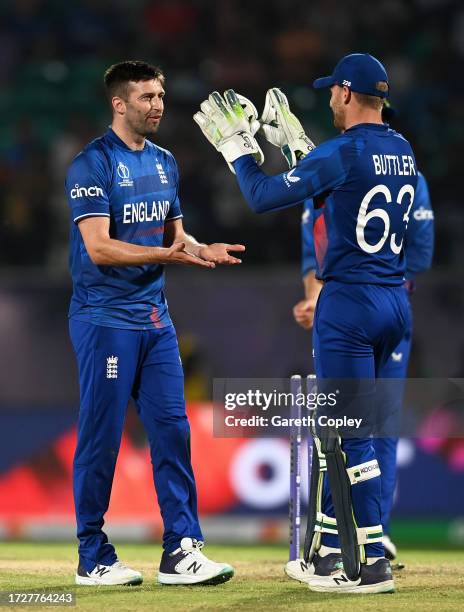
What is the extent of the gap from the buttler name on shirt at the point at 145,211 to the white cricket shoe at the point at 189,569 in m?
1.46

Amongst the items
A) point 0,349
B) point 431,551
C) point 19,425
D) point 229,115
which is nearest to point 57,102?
point 0,349

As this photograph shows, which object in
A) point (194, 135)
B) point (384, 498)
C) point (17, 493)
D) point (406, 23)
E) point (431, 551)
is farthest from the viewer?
point (406, 23)

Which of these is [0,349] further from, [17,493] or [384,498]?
[384,498]

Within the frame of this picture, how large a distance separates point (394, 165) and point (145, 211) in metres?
1.16

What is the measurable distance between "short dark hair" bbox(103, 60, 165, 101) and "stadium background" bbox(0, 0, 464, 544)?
9.68 feet

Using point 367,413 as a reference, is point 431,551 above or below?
below

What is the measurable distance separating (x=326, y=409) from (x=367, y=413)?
0.20 meters

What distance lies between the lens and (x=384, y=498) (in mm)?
6316

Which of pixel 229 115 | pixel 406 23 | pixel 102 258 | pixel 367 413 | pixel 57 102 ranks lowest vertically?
pixel 367 413

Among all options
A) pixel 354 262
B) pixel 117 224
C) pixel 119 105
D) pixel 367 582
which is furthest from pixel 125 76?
pixel 367 582

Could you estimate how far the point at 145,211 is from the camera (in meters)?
5.37

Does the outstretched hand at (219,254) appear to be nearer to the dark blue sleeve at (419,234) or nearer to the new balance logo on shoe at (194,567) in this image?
the new balance logo on shoe at (194,567)

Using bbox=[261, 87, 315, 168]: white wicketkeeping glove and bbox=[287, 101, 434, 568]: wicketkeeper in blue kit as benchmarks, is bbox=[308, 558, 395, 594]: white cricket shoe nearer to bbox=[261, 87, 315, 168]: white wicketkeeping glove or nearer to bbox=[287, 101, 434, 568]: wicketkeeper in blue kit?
bbox=[287, 101, 434, 568]: wicketkeeper in blue kit

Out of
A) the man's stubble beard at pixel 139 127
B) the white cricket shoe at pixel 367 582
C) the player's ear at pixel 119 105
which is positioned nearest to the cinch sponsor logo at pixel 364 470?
the white cricket shoe at pixel 367 582
